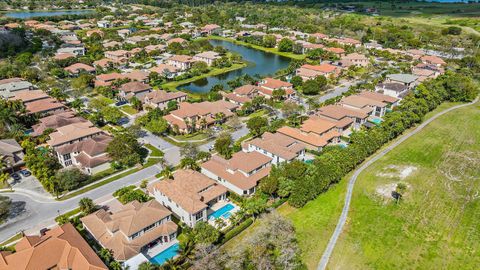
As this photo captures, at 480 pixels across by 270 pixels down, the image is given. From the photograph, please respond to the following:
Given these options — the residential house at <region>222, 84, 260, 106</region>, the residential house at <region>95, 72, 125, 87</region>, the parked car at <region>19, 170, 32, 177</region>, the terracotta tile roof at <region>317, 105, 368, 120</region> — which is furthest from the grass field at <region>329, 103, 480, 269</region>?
the residential house at <region>95, 72, 125, 87</region>

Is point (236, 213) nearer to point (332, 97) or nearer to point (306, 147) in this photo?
point (306, 147)

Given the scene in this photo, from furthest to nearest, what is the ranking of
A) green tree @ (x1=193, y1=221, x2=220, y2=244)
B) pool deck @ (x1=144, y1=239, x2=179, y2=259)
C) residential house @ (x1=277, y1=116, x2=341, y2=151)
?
residential house @ (x1=277, y1=116, x2=341, y2=151)
pool deck @ (x1=144, y1=239, x2=179, y2=259)
green tree @ (x1=193, y1=221, x2=220, y2=244)

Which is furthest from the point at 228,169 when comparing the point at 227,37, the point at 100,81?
the point at 227,37

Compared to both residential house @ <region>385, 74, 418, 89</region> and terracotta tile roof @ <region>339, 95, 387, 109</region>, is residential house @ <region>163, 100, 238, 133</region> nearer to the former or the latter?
terracotta tile roof @ <region>339, 95, 387, 109</region>

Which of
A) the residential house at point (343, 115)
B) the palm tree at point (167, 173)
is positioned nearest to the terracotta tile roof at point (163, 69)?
the residential house at point (343, 115)

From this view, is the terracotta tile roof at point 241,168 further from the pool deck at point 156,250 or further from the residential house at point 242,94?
the residential house at point 242,94

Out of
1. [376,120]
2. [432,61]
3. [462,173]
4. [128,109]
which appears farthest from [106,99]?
[432,61]
